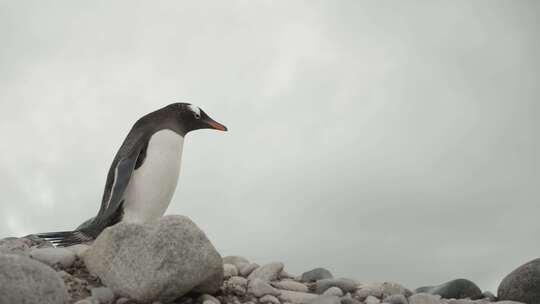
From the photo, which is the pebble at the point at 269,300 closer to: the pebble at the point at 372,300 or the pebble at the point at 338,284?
the pebble at the point at 338,284

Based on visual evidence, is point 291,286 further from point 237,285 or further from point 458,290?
point 458,290

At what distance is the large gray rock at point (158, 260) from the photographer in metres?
4.79

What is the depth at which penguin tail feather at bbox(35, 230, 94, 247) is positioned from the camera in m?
6.59

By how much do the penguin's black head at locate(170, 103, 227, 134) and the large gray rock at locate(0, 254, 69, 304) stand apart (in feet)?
10.2

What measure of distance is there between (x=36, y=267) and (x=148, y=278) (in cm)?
82

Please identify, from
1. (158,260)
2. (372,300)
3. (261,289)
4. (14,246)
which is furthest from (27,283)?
(372,300)

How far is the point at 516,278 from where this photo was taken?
732 cm

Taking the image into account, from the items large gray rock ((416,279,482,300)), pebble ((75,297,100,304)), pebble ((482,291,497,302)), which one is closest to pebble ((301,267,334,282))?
large gray rock ((416,279,482,300))

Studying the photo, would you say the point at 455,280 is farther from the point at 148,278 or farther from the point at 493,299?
the point at 148,278

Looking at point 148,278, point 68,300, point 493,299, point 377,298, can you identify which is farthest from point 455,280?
point 68,300

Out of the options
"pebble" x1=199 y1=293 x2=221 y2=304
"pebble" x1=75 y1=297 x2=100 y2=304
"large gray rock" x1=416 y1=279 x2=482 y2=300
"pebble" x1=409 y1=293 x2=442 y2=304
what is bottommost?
"pebble" x1=75 y1=297 x2=100 y2=304

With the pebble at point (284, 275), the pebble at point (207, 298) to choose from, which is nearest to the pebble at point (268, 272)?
the pebble at point (284, 275)

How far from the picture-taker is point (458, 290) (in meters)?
7.46

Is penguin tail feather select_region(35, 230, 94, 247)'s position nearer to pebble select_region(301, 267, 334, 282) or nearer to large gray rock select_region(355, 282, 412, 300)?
pebble select_region(301, 267, 334, 282)
